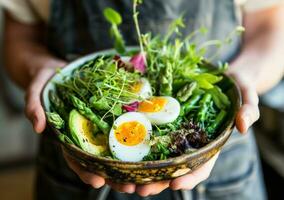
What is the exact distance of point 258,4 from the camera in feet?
3.21

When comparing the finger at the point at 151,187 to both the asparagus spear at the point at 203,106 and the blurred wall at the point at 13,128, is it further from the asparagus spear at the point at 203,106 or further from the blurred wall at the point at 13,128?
the blurred wall at the point at 13,128

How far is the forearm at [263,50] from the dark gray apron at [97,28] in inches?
1.6

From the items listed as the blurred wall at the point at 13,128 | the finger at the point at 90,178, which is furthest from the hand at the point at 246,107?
the blurred wall at the point at 13,128

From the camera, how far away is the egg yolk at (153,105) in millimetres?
688

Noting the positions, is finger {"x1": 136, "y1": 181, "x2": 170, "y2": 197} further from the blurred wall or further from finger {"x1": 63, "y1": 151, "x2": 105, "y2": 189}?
the blurred wall

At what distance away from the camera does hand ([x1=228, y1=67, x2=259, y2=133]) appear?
2.18 ft

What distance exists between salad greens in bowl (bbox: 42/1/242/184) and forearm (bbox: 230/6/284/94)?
17 centimetres

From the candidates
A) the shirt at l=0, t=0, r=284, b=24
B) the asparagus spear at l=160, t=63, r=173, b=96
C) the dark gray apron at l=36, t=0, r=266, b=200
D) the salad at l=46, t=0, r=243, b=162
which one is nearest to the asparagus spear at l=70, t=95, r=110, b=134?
the salad at l=46, t=0, r=243, b=162

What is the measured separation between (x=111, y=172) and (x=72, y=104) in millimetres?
143

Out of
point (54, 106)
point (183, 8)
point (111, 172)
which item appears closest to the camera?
point (111, 172)

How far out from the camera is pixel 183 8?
35.6 inches

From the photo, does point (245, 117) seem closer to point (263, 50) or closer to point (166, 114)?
point (166, 114)

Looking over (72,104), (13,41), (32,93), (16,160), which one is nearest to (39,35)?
(13,41)

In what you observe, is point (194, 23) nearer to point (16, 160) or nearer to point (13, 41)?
point (13, 41)
